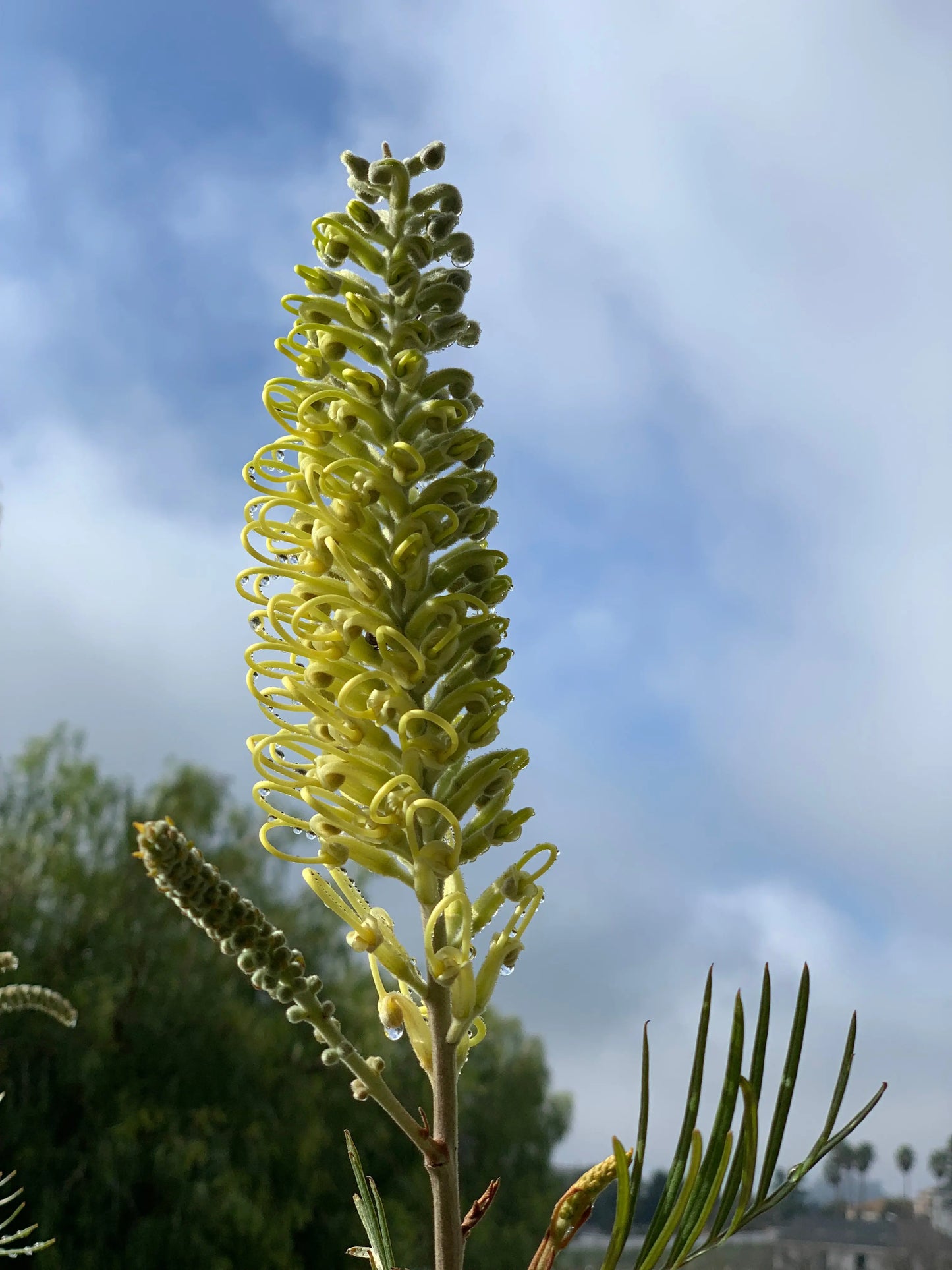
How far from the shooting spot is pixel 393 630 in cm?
121

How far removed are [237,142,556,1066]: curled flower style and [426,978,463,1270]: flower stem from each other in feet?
0.05

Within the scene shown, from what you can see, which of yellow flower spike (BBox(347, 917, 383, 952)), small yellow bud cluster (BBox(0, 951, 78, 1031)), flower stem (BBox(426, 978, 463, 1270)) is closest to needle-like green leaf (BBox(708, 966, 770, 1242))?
flower stem (BBox(426, 978, 463, 1270))

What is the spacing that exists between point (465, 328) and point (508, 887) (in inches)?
27.7

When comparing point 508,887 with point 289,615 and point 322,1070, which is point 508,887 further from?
Answer: point 322,1070

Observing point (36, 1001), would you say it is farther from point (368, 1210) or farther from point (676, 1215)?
point (676, 1215)

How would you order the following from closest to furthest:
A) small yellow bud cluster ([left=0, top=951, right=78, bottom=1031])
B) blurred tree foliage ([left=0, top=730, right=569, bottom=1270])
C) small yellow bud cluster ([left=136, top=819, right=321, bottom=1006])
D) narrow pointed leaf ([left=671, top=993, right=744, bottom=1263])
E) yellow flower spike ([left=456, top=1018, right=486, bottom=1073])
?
small yellow bud cluster ([left=136, top=819, right=321, bottom=1006])
narrow pointed leaf ([left=671, top=993, right=744, bottom=1263])
yellow flower spike ([left=456, top=1018, right=486, bottom=1073])
small yellow bud cluster ([left=0, top=951, right=78, bottom=1031])
blurred tree foliage ([left=0, top=730, right=569, bottom=1270])

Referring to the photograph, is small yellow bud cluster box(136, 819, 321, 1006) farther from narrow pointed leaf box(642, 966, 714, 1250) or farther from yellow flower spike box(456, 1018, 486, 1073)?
narrow pointed leaf box(642, 966, 714, 1250)

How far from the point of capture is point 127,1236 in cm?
1407

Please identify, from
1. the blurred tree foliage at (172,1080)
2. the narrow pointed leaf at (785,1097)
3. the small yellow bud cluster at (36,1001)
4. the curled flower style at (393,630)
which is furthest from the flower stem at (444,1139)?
the blurred tree foliage at (172,1080)

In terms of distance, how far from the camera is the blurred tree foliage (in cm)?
1401

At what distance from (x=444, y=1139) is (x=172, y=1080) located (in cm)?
1587

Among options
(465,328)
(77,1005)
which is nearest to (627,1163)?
(465,328)

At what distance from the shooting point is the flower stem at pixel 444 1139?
1063mm

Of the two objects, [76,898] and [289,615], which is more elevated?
[76,898]
